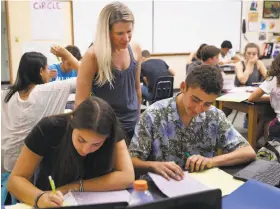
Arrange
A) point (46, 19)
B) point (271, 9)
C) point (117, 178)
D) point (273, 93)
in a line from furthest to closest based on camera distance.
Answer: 1. point (271, 9)
2. point (46, 19)
3. point (273, 93)
4. point (117, 178)

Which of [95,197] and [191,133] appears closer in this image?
[95,197]

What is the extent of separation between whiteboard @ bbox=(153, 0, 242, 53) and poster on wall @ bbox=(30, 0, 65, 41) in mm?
1767

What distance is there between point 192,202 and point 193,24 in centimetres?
640

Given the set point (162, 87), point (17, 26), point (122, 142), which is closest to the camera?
point (122, 142)

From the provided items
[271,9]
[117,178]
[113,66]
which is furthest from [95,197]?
[271,9]

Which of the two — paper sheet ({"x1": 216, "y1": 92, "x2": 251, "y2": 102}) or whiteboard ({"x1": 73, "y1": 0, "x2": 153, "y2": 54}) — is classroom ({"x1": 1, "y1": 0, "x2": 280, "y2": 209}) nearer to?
paper sheet ({"x1": 216, "y1": 92, "x2": 251, "y2": 102})

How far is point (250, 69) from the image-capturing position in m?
4.49

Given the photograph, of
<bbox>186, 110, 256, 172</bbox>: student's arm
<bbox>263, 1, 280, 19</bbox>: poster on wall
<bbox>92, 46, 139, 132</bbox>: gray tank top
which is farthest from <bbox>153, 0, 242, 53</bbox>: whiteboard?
<bbox>186, 110, 256, 172</bbox>: student's arm

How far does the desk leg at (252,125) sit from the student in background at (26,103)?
1.94 metres

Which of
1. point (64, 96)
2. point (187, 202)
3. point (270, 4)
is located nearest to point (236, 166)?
point (187, 202)

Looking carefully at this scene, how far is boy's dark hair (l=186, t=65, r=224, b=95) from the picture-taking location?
1.53 meters

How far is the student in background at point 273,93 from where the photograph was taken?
9.02 ft

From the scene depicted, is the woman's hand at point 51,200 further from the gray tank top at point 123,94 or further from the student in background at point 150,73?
the student in background at point 150,73

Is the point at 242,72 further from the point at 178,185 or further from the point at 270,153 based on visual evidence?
the point at 178,185
